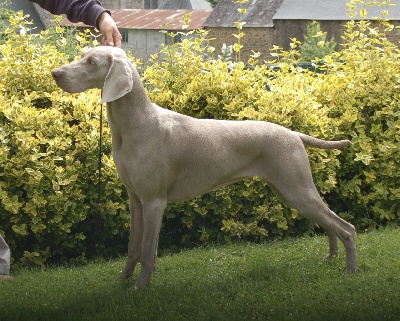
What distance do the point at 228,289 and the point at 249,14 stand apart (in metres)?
41.5

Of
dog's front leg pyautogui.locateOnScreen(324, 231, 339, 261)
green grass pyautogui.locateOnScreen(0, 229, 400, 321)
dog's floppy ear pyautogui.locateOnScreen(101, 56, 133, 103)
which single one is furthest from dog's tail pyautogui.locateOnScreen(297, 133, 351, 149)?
dog's floppy ear pyautogui.locateOnScreen(101, 56, 133, 103)

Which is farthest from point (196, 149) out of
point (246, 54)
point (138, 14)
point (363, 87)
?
point (138, 14)

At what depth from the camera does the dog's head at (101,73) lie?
17.3 feet

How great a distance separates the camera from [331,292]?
564cm

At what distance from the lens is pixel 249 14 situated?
152 ft

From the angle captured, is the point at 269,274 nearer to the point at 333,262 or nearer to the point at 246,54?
the point at 333,262

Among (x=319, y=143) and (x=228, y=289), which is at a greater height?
(x=319, y=143)

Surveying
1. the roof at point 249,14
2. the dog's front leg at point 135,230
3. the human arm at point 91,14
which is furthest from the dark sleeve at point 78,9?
the roof at point 249,14

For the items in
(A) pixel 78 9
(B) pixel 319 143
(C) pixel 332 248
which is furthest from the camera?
(C) pixel 332 248

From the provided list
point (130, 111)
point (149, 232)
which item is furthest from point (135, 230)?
point (130, 111)

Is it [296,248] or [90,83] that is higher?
[90,83]

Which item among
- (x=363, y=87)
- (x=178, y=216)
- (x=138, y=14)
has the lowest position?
(x=138, y=14)

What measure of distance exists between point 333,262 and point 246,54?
39.7 meters

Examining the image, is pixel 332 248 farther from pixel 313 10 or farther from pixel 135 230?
pixel 313 10
